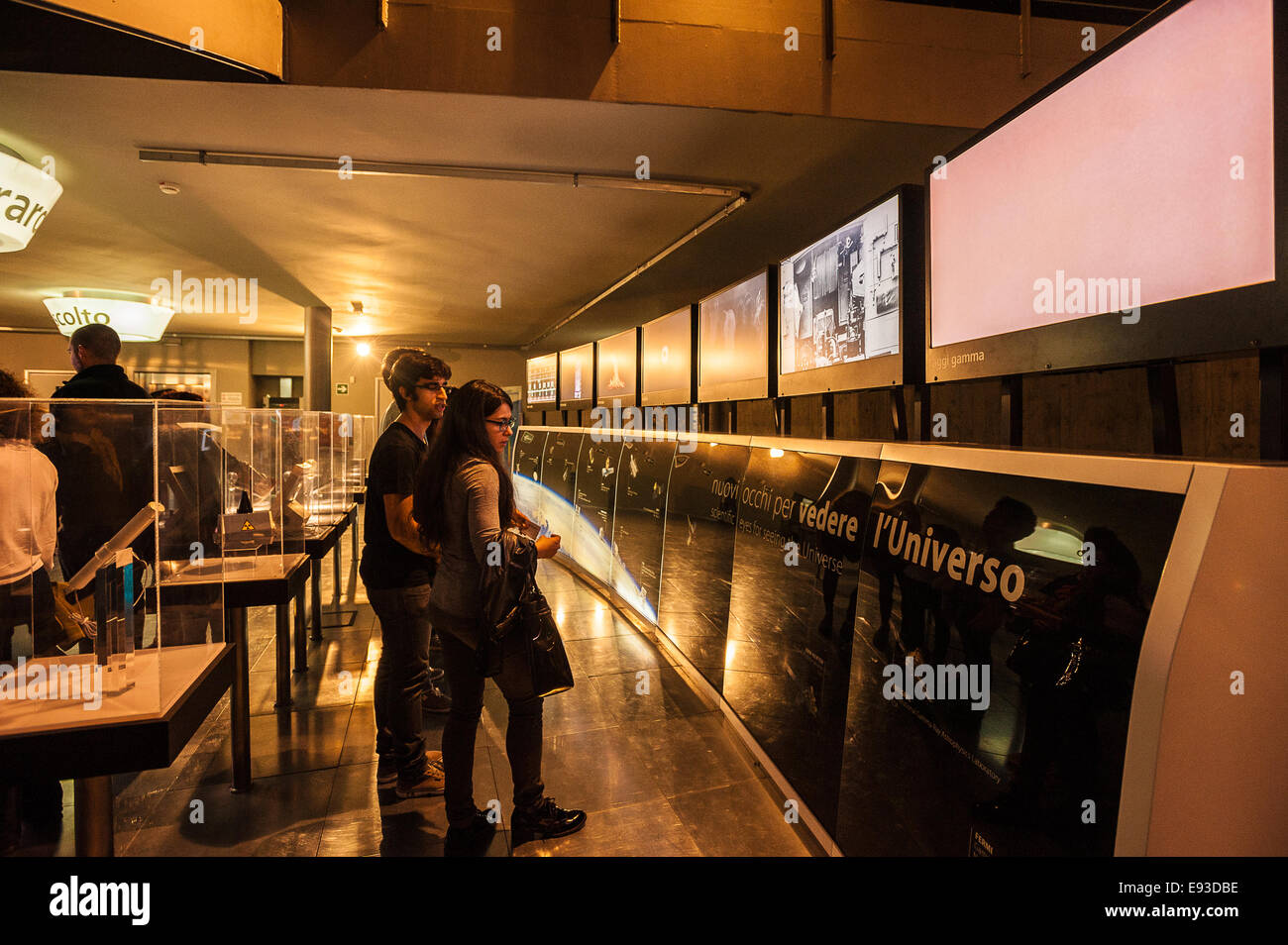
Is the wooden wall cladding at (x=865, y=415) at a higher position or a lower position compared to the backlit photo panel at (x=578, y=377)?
lower

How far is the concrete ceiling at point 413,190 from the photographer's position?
3.55 meters

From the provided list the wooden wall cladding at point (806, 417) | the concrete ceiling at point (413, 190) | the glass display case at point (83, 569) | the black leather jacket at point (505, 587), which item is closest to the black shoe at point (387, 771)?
the black leather jacket at point (505, 587)

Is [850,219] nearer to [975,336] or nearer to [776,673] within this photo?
[975,336]

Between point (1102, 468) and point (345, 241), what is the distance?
21.3ft

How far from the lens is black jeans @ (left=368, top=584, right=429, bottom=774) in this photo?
2.65m

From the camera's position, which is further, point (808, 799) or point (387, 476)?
point (387, 476)

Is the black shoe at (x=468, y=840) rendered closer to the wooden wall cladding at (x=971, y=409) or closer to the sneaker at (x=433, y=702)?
the sneaker at (x=433, y=702)

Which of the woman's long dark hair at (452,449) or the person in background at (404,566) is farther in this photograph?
the person in background at (404,566)

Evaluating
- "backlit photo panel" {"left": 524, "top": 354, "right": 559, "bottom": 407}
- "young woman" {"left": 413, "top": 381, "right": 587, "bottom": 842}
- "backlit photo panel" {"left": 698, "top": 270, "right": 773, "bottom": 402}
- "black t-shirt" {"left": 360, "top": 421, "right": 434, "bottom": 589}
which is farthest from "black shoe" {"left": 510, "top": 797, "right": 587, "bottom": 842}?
"backlit photo panel" {"left": 524, "top": 354, "right": 559, "bottom": 407}

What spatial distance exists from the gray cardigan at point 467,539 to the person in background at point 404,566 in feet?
1.07

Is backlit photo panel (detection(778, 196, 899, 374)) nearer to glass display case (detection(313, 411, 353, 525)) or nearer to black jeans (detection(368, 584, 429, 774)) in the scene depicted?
black jeans (detection(368, 584, 429, 774))

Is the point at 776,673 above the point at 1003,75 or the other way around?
the other way around

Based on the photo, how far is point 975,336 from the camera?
2.13 metres
